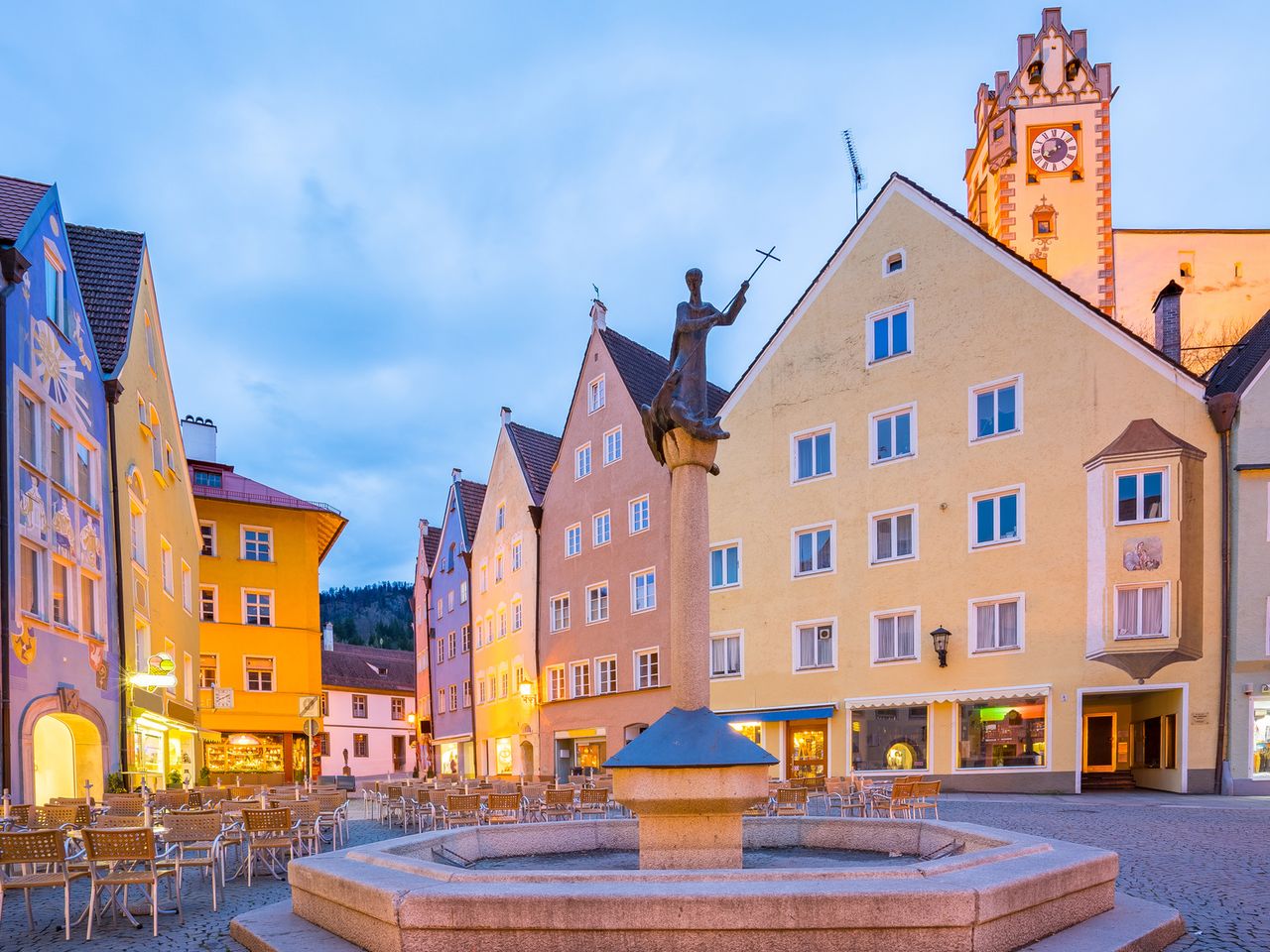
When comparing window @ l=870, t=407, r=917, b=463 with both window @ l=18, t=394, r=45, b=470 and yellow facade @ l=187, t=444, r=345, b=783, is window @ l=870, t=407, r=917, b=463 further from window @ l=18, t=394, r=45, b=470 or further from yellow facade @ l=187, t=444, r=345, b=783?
yellow facade @ l=187, t=444, r=345, b=783

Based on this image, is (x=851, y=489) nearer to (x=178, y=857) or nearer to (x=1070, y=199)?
(x=178, y=857)

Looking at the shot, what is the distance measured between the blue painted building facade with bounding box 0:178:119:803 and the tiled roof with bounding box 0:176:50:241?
0.03m

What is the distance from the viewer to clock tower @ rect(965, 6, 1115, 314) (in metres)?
47.8

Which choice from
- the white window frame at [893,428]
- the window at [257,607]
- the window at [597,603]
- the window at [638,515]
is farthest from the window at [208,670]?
the white window frame at [893,428]

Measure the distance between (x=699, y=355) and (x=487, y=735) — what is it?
3786 cm

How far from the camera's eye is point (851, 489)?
2936 cm

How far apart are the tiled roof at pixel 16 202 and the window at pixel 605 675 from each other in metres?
21.9

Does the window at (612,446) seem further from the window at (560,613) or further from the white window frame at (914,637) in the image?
the white window frame at (914,637)

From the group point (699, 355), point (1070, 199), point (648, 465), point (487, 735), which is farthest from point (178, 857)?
point (1070, 199)

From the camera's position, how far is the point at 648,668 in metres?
34.0

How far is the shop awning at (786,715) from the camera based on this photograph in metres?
28.9

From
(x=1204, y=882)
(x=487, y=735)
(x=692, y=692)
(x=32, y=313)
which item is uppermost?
(x=32, y=313)

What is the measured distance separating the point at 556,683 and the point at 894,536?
16.2 meters

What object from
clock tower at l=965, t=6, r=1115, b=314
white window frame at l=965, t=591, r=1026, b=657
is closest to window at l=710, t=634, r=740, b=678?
white window frame at l=965, t=591, r=1026, b=657
